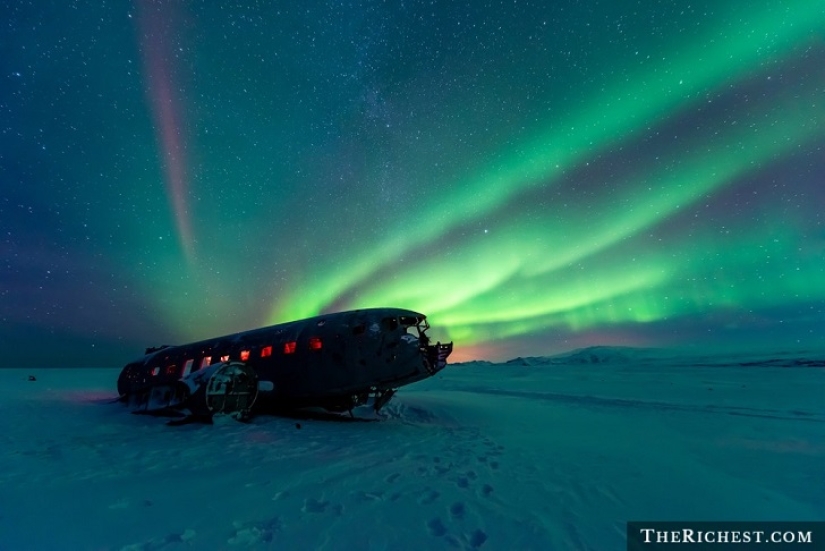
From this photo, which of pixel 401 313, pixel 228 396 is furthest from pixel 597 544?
pixel 228 396

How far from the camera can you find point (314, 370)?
18422 mm

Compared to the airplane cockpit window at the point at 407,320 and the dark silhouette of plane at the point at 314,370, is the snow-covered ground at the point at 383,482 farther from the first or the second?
the airplane cockpit window at the point at 407,320

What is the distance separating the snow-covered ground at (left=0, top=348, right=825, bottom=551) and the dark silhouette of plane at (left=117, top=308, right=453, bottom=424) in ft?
4.62

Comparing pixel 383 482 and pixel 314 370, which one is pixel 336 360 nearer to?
pixel 314 370

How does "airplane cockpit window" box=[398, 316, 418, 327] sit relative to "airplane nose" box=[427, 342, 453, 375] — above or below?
above

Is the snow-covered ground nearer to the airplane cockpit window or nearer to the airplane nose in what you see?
the airplane nose

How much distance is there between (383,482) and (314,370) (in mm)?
10846

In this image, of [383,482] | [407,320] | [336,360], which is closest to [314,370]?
[336,360]

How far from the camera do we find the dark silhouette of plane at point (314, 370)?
16.3m

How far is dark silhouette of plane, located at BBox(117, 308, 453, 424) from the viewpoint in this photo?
16.3 metres

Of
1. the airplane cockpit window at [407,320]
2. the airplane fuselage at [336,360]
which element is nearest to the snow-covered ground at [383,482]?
the airplane fuselage at [336,360]

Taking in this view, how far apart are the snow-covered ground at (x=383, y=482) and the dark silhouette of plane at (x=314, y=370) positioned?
1.41 metres

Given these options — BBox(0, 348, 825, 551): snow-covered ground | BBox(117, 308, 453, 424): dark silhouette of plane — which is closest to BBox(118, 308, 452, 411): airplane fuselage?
BBox(117, 308, 453, 424): dark silhouette of plane

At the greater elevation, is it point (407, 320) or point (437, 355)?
point (407, 320)
